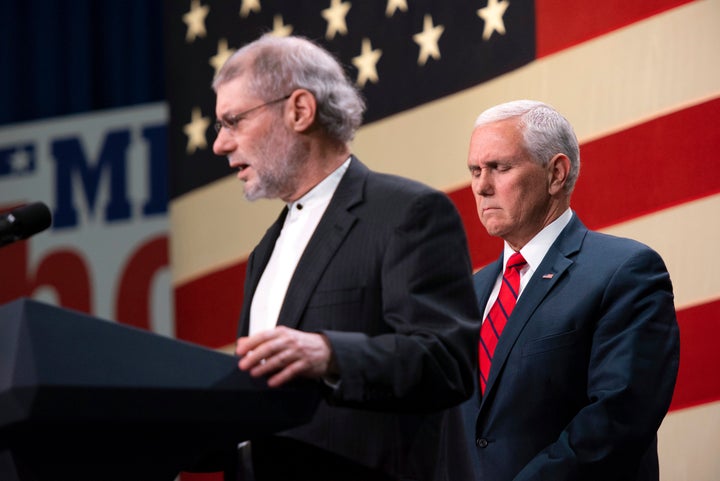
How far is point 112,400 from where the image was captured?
136cm

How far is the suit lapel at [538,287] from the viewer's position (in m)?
2.45

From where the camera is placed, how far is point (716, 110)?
2908 mm

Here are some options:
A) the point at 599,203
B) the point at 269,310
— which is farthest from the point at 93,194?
the point at 269,310

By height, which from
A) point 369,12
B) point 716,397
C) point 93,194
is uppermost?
point 369,12

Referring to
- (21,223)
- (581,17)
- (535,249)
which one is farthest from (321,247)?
(581,17)

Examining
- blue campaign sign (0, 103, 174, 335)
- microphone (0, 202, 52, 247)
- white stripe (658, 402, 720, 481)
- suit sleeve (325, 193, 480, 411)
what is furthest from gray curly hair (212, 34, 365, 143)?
blue campaign sign (0, 103, 174, 335)

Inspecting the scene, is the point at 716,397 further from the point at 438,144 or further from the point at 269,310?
the point at 269,310

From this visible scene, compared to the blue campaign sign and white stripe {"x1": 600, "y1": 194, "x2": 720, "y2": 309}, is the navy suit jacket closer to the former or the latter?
white stripe {"x1": 600, "y1": 194, "x2": 720, "y2": 309}

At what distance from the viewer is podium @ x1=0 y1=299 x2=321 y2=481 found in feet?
4.33

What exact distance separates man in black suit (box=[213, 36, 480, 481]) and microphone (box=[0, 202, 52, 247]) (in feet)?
1.07

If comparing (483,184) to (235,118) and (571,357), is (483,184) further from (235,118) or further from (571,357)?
(235,118)

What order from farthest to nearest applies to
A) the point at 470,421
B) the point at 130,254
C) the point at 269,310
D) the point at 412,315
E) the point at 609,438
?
→ the point at 130,254, the point at 470,421, the point at 609,438, the point at 269,310, the point at 412,315

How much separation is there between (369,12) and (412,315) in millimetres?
2258

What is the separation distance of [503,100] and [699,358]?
0.94 metres
